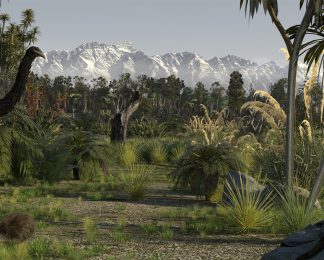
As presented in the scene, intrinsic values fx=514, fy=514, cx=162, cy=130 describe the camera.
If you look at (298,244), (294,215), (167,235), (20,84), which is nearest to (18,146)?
(20,84)

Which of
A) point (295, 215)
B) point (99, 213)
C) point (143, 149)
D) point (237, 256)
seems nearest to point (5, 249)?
point (237, 256)

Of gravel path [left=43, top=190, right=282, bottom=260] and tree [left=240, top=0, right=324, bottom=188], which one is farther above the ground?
tree [left=240, top=0, right=324, bottom=188]

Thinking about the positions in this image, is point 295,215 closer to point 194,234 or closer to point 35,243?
point 194,234

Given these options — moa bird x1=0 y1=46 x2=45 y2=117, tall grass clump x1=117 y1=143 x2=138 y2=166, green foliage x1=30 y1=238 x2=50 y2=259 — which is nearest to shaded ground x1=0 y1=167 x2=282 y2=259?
green foliage x1=30 y1=238 x2=50 y2=259

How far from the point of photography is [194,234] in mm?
7090

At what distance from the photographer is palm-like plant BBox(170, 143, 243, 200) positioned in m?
10.2

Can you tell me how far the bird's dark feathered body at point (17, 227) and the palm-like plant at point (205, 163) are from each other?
4.33 meters

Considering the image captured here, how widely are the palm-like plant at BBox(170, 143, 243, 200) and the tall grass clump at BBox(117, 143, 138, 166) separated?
5.92 meters

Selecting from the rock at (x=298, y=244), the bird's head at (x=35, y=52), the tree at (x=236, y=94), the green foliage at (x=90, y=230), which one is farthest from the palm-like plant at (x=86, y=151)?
the tree at (x=236, y=94)

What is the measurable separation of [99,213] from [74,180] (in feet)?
17.3

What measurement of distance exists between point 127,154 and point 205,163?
6556 mm

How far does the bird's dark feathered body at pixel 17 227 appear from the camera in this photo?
6.11 metres

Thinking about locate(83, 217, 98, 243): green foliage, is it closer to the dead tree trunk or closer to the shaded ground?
the shaded ground

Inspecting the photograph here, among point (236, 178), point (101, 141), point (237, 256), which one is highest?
point (101, 141)
